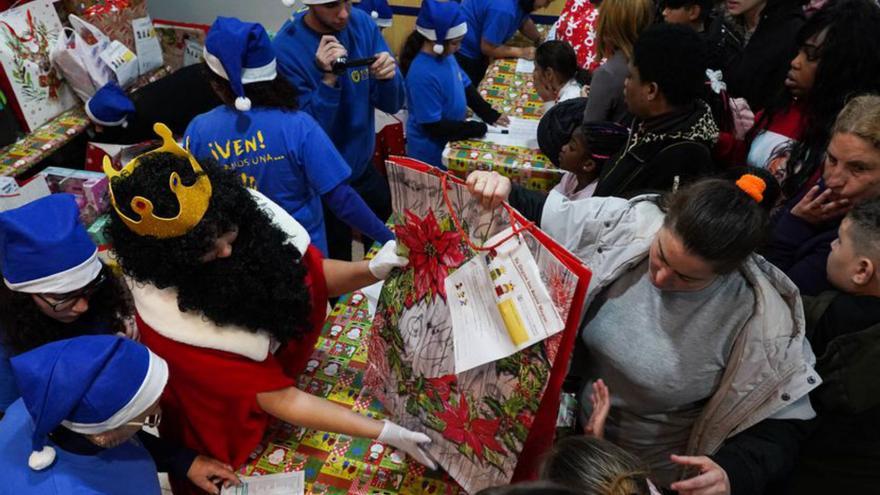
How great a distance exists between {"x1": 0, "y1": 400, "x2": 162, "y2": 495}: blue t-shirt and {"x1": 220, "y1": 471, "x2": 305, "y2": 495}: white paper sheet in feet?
0.64

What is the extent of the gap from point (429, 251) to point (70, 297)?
3.29 ft

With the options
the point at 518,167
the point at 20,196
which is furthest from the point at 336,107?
the point at 20,196

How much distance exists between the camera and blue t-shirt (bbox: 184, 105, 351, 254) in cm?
211

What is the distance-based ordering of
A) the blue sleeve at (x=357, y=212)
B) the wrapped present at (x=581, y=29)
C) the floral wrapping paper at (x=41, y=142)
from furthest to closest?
1. the wrapped present at (x=581, y=29)
2. the floral wrapping paper at (x=41, y=142)
3. the blue sleeve at (x=357, y=212)

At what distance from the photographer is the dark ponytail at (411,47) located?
3.22 metres

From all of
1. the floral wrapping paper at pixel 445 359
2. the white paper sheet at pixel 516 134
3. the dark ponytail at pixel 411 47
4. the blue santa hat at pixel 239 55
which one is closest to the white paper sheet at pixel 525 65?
the dark ponytail at pixel 411 47

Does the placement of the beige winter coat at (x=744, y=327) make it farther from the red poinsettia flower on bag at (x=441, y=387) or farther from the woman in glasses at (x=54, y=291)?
the woman in glasses at (x=54, y=291)

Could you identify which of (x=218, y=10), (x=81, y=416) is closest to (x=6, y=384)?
(x=81, y=416)

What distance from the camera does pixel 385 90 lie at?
287 centimetres

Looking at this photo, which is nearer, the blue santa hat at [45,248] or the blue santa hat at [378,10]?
the blue santa hat at [45,248]

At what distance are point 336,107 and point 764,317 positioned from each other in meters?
2.00

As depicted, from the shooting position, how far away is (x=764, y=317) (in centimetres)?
121

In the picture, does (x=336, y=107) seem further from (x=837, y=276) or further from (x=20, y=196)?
(x=837, y=276)

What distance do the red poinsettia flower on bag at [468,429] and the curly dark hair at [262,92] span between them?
4.40 ft
